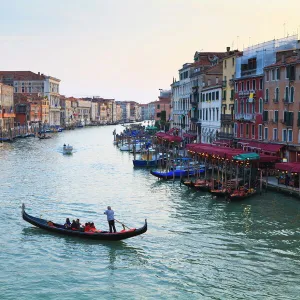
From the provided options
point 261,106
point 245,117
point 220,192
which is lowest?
point 220,192

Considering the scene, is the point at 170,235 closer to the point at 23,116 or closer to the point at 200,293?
the point at 200,293

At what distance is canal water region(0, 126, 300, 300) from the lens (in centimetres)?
1279

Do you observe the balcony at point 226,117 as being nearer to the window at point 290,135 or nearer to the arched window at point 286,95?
the arched window at point 286,95

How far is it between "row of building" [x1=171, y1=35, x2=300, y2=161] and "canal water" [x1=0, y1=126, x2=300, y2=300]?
5.85 m

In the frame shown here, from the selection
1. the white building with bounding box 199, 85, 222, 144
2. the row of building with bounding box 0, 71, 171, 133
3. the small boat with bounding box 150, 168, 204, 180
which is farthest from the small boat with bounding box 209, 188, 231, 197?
the row of building with bounding box 0, 71, 171, 133

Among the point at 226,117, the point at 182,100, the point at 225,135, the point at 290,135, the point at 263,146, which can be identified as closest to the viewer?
the point at 290,135

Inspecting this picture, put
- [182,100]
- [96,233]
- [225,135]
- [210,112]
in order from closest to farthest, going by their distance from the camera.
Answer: [96,233] → [225,135] → [210,112] → [182,100]

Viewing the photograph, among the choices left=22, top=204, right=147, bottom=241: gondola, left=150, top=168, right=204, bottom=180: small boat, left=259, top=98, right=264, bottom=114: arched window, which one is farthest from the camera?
left=259, top=98, right=264, bottom=114: arched window

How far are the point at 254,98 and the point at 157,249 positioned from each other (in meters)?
18.9

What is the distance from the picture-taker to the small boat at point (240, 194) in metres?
22.8

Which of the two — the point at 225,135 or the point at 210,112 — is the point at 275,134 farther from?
the point at 210,112

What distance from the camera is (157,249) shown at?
51.4ft

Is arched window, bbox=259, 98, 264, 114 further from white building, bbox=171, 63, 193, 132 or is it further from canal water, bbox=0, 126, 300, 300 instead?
white building, bbox=171, 63, 193, 132

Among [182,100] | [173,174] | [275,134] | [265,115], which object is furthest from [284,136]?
[182,100]
